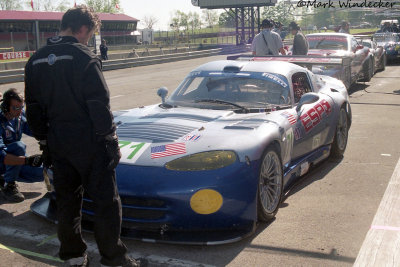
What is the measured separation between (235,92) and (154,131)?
1.34 meters

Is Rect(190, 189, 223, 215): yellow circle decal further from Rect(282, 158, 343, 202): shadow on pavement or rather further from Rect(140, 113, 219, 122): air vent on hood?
Rect(282, 158, 343, 202): shadow on pavement

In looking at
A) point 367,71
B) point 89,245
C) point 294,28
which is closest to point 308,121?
point 89,245

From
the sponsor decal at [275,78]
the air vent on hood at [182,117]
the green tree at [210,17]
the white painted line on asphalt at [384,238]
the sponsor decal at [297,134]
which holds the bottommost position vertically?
the white painted line on asphalt at [384,238]

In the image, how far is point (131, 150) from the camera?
13.5ft

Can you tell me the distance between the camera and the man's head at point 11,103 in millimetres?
5059

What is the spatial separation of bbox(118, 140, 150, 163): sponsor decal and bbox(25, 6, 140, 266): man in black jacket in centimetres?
79

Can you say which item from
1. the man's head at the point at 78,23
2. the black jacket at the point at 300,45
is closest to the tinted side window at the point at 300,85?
the man's head at the point at 78,23

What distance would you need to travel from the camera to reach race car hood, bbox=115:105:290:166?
402 centimetres

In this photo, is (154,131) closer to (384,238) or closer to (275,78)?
(275,78)

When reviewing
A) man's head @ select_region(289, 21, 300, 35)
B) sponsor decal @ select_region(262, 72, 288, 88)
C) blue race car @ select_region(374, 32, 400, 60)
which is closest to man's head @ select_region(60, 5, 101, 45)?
sponsor decal @ select_region(262, 72, 288, 88)

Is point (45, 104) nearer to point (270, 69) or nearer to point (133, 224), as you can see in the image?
point (133, 224)

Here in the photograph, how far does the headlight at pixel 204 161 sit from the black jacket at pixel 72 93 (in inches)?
37.7

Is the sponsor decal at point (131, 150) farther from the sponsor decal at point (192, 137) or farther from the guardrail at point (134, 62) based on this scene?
the guardrail at point (134, 62)

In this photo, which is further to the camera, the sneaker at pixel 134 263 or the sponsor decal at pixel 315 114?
the sponsor decal at pixel 315 114
